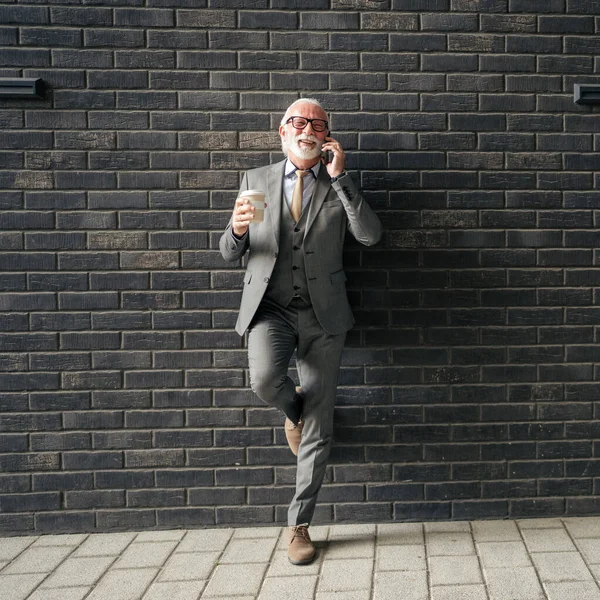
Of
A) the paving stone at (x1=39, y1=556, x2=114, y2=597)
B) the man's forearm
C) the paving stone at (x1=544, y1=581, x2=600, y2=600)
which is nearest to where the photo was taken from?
the paving stone at (x1=544, y1=581, x2=600, y2=600)

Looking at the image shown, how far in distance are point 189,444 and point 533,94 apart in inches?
114

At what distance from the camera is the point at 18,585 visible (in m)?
2.86

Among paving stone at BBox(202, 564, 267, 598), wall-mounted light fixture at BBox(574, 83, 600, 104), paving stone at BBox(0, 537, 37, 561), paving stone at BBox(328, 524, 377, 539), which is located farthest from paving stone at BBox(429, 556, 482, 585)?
wall-mounted light fixture at BBox(574, 83, 600, 104)

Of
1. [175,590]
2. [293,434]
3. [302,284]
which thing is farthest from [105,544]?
[302,284]

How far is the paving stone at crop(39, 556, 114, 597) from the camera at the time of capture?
2.87 meters

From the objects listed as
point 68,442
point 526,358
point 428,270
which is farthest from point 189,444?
point 526,358

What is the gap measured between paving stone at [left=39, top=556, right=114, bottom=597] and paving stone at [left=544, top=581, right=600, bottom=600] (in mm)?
2142

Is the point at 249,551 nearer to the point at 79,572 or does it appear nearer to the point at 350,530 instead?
the point at 350,530

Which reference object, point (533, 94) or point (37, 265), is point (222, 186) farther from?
point (533, 94)

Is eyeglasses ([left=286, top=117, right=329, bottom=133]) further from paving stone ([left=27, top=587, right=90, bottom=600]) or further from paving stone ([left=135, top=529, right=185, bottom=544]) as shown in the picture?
paving stone ([left=27, top=587, right=90, bottom=600])

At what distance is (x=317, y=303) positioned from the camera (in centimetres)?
308

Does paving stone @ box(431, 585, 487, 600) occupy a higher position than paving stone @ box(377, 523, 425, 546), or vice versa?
paving stone @ box(431, 585, 487, 600)

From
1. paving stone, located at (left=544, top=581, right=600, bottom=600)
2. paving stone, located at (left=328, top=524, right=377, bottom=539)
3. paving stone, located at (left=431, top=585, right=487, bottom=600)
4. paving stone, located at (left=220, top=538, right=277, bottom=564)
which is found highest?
paving stone, located at (left=544, top=581, right=600, bottom=600)

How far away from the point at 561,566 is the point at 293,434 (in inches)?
58.2
